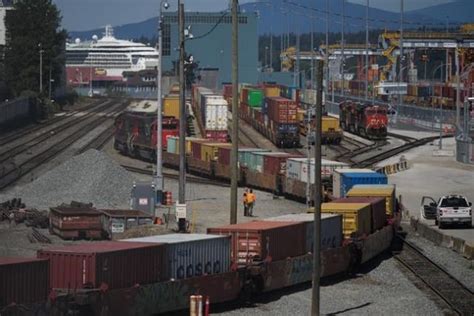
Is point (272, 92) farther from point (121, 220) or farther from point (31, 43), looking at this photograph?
point (121, 220)

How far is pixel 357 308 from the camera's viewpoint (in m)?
31.9

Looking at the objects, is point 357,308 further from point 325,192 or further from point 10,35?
point 10,35

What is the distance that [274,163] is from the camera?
66.5 m

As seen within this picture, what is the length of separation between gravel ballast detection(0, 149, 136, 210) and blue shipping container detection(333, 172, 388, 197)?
10.7 meters

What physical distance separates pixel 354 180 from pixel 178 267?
25.3m

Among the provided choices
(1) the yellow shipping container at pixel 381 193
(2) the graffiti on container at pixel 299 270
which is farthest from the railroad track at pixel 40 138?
(2) the graffiti on container at pixel 299 270

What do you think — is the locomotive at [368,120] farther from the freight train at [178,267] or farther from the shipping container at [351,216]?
Result: the freight train at [178,267]

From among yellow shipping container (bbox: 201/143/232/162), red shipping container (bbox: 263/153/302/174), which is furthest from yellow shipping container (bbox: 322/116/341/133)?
red shipping container (bbox: 263/153/302/174)

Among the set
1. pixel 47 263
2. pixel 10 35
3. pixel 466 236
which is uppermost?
pixel 10 35

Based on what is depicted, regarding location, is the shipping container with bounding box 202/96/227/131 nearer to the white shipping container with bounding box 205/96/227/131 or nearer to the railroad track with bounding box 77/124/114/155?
the white shipping container with bounding box 205/96/227/131

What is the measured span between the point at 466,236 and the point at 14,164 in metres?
33.5

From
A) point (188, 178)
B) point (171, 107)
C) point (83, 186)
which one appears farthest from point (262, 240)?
point (171, 107)

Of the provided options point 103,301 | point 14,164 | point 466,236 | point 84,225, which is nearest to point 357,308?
point 103,301

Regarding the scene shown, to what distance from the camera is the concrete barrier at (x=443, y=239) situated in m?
44.4
